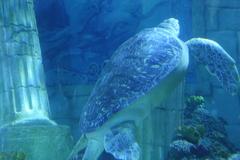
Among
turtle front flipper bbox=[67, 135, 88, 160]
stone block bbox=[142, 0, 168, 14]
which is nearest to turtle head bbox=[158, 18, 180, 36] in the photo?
turtle front flipper bbox=[67, 135, 88, 160]

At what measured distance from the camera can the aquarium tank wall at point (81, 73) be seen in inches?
224

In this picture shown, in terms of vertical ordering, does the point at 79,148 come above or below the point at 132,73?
below

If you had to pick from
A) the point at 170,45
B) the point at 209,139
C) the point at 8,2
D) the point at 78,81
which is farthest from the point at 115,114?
the point at 78,81

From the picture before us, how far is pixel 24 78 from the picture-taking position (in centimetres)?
599

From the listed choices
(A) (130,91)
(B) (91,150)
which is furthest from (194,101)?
Result: (B) (91,150)

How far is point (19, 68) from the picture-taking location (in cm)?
598

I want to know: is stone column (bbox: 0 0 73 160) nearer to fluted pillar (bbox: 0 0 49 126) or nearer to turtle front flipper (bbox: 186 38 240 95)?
fluted pillar (bbox: 0 0 49 126)

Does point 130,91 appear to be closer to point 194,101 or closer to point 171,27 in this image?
point 171,27

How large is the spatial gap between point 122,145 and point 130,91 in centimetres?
52

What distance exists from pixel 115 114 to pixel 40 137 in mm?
1788

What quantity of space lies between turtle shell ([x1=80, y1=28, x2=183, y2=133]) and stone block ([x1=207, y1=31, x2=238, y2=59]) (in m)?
2.83

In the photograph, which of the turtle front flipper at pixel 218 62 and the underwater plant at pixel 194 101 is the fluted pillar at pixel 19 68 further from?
the underwater plant at pixel 194 101

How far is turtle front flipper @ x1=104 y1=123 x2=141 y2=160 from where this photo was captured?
411 centimetres

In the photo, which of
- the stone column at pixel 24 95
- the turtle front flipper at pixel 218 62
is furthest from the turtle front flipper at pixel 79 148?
the turtle front flipper at pixel 218 62
